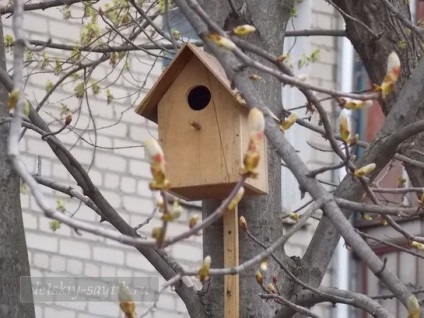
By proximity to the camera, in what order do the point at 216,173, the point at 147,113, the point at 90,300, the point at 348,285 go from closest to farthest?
the point at 216,173 < the point at 147,113 < the point at 90,300 < the point at 348,285

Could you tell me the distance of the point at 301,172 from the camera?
7.35 ft

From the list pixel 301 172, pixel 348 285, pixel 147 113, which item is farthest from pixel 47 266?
pixel 301 172

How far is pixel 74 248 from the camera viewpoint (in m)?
6.57

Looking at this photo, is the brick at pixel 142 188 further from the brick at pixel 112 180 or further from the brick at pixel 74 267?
the brick at pixel 74 267

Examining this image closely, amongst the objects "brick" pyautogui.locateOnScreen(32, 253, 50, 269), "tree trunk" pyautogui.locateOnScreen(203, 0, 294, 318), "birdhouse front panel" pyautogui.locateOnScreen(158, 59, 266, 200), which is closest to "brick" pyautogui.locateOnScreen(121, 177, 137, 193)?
"brick" pyautogui.locateOnScreen(32, 253, 50, 269)

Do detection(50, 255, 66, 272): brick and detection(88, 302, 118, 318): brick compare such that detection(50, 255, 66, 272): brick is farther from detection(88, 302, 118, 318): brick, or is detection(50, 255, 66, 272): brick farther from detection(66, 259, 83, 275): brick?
detection(88, 302, 118, 318): brick

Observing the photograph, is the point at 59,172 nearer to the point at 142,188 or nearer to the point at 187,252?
the point at 142,188

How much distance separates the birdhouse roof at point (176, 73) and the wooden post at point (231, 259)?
342 mm

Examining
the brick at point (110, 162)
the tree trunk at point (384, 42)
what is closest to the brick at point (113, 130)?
the brick at point (110, 162)

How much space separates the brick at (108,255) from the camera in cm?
662

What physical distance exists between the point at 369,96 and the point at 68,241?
453cm

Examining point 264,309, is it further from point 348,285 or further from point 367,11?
point 348,285

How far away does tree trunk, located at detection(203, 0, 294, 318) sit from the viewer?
3.13 meters

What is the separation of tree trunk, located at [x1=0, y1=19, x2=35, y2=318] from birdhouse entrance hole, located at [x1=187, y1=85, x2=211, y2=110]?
1.72 feet
